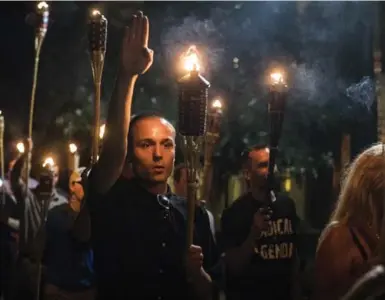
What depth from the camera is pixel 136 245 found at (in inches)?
73.8

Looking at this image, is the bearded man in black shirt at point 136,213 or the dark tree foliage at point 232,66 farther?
the dark tree foliage at point 232,66

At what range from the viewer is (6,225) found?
3371 millimetres

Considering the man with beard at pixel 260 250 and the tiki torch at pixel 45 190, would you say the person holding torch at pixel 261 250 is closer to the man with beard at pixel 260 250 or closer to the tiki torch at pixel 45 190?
the man with beard at pixel 260 250

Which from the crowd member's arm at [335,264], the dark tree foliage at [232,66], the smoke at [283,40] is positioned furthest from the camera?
the smoke at [283,40]

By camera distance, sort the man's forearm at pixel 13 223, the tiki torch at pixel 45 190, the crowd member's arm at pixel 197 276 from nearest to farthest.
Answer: the crowd member's arm at pixel 197 276, the tiki torch at pixel 45 190, the man's forearm at pixel 13 223

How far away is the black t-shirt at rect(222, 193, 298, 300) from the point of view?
2441 mm

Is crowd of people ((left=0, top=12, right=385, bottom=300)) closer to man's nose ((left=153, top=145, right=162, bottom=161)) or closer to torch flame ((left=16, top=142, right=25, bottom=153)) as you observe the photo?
man's nose ((left=153, top=145, right=162, bottom=161))

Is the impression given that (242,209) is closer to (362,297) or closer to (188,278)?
(188,278)

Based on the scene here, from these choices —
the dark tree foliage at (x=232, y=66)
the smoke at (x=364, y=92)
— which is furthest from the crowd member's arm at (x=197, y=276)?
the dark tree foliage at (x=232, y=66)

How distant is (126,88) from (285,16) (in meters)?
2.35

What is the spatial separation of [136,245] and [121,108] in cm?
41

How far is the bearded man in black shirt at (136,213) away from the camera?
1.82 m

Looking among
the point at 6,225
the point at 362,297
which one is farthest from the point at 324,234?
the point at 6,225

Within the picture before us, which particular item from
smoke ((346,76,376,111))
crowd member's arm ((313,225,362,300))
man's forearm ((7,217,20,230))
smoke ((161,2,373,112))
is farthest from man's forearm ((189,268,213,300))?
smoke ((161,2,373,112))
